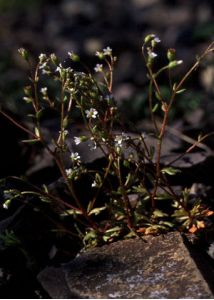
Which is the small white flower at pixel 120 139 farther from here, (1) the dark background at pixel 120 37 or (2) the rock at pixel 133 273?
(1) the dark background at pixel 120 37

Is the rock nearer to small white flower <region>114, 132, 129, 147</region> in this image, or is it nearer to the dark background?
small white flower <region>114, 132, 129, 147</region>

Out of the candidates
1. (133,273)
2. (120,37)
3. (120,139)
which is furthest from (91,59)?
(133,273)

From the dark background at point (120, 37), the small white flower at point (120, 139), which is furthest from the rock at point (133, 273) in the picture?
the dark background at point (120, 37)

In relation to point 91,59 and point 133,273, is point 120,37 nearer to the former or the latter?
point 91,59

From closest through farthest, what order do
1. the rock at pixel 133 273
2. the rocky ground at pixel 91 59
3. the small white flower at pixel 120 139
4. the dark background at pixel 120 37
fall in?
1. the rock at pixel 133 273
2. the small white flower at pixel 120 139
3. the rocky ground at pixel 91 59
4. the dark background at pixel 120 37

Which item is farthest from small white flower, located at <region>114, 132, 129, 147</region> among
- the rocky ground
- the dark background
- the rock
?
the dark background

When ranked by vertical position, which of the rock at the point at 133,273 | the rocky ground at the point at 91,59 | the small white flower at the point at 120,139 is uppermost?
the rocky ground at the point at 91,59

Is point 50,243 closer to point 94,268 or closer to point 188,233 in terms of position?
point 94,268

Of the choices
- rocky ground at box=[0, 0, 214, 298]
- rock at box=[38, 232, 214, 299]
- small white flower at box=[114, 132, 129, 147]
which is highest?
rocky ground at box=[0, 0, 214, 298]
